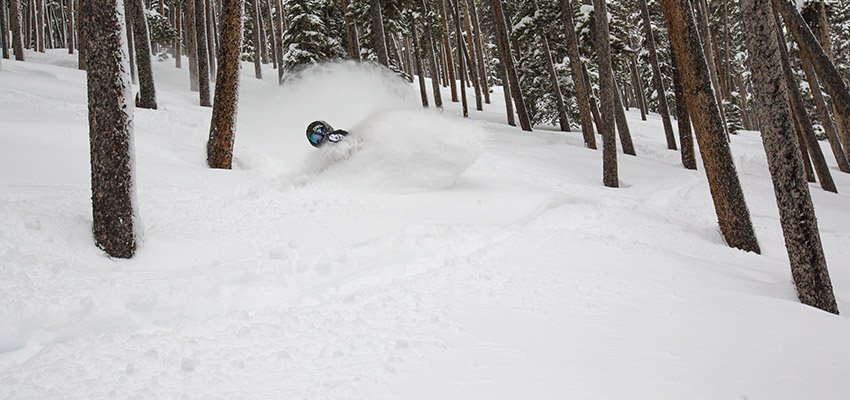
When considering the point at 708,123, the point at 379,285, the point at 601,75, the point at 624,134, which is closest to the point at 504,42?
the point at 624,134

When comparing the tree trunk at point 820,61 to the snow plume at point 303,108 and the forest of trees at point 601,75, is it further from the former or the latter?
the snow plume at point 303,108

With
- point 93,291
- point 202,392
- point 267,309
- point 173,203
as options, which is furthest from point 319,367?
point 173,203

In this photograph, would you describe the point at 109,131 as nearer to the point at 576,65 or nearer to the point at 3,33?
the point at 576,65

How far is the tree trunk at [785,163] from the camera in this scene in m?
4.97

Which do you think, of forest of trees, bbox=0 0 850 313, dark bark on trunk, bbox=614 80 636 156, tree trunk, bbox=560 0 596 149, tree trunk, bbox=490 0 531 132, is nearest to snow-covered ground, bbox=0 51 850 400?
forest of trees, bbox=0 0 850 313

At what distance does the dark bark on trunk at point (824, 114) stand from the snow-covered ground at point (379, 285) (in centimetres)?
709

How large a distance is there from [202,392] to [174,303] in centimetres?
163

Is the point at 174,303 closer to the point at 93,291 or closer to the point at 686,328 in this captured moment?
the point at 93,291

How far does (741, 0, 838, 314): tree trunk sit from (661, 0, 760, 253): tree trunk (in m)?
1.83

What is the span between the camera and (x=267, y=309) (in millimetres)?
3668

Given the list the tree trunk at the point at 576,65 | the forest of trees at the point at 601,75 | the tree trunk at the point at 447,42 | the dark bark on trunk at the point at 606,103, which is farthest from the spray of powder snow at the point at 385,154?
the tree trunk at the point at 447,42

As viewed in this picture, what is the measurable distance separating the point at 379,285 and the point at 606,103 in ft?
31.4

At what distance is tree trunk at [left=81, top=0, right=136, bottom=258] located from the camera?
4.48m

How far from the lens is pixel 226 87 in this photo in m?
7.72
